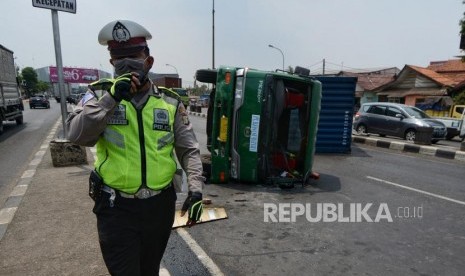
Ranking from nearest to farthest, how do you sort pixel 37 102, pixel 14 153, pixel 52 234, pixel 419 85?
pixel 52 234, pixel 14 153, pixel 419 85, pixel 37 102

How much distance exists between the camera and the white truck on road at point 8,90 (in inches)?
538

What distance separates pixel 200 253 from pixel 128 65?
2.25m

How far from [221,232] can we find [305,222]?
115cm

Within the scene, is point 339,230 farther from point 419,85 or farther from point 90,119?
point 419,85

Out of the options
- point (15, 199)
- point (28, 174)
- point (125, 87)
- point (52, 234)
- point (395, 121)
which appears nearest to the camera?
point (125, 87)

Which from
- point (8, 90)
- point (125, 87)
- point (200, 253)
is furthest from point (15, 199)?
point (8, 90)

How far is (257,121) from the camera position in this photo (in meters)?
5.67

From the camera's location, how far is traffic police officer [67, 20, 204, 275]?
180cm

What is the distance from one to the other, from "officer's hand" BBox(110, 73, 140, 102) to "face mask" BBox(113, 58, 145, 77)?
0.63 feet

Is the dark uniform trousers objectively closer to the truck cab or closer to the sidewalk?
the sidewalk

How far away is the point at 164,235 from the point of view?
6.76 ft

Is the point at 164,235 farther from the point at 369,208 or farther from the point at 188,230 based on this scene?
the point at 369,208

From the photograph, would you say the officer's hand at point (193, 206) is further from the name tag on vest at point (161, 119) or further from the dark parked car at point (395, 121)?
the dark parked car at point (395, 121)

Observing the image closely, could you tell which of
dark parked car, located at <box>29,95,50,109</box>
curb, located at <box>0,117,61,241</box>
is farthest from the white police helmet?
dark parked car, located at <box>29,95,50,109</box>
